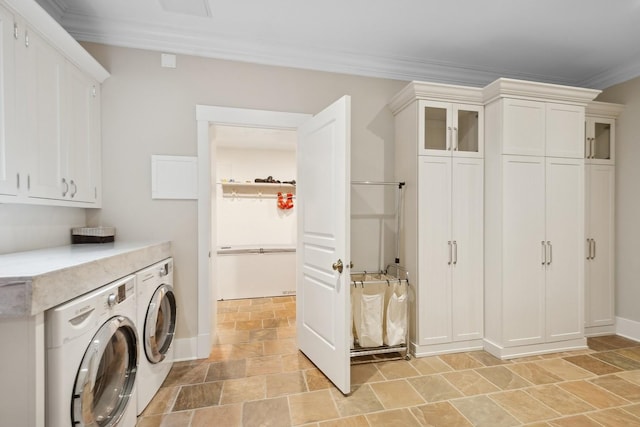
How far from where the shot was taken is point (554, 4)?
7.23ft

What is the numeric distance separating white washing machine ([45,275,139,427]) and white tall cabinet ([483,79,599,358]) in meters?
2.83

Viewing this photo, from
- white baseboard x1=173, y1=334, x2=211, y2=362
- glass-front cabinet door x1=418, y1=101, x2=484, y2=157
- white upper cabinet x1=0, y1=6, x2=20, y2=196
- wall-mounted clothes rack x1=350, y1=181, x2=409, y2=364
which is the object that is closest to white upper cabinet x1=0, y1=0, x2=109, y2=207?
white upper cabinet x1=0, y1=6, x2=20, y2=196

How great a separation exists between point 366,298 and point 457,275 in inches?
35.0

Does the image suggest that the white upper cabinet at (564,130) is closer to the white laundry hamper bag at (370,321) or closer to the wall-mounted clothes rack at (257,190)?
the white laundry hamper bag at (370,321)

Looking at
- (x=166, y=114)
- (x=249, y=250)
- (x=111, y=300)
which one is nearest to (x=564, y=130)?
(x=166, y=114)

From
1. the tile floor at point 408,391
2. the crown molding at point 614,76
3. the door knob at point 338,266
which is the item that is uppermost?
the crown molding at point 614,76

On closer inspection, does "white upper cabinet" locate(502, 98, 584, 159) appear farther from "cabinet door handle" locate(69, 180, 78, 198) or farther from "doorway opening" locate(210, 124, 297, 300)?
"cabinet door handle" locate(69, 180, 78, 198)

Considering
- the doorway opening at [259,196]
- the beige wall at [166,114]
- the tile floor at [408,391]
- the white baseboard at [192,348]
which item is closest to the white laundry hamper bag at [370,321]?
the tile floor at [408,391]

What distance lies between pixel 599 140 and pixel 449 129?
1.97m

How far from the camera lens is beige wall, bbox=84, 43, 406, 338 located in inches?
98.9

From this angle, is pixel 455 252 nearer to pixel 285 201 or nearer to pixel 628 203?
pixel 628 203

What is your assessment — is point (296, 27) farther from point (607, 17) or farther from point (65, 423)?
point (65, 423)

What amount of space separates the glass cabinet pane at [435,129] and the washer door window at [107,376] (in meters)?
2.64

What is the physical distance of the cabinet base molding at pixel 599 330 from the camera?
3.13 meters
